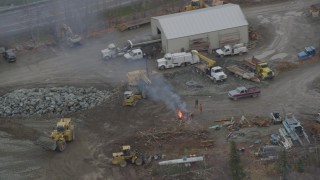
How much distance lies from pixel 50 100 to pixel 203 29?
1874 cm

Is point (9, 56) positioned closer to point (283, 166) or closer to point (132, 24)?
point (132, 24)

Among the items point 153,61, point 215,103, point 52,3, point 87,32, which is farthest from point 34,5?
point 215,103

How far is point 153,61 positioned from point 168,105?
1131cm

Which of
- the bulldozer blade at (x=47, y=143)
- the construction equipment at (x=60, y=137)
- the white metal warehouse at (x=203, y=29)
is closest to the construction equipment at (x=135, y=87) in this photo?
the construction equipment at (x=60, y=137)

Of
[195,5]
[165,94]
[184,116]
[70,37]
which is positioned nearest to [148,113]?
[184,116]

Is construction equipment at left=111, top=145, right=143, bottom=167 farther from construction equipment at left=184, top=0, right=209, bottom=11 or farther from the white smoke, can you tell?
construction equipment at left=184, top=0, right=209, bottom=11

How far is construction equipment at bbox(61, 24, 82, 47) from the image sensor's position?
7062 centimetres

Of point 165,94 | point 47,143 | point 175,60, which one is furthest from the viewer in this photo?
point 175,60

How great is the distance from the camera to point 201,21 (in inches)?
2657

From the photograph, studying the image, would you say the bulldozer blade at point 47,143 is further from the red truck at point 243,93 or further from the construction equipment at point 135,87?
the red truck at point 243,93

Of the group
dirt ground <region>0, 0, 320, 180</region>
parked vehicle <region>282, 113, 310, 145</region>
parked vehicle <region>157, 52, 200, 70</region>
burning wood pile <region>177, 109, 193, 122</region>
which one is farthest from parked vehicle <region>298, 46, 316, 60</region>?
burning wood pile <region>177, 109, 193, 122</region>

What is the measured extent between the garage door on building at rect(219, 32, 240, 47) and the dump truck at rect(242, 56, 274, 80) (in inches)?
213

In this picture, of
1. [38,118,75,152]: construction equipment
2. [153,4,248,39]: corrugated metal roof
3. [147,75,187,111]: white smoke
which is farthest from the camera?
[153,4,248,39]: corrugated metal roof

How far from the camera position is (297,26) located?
72.1m
